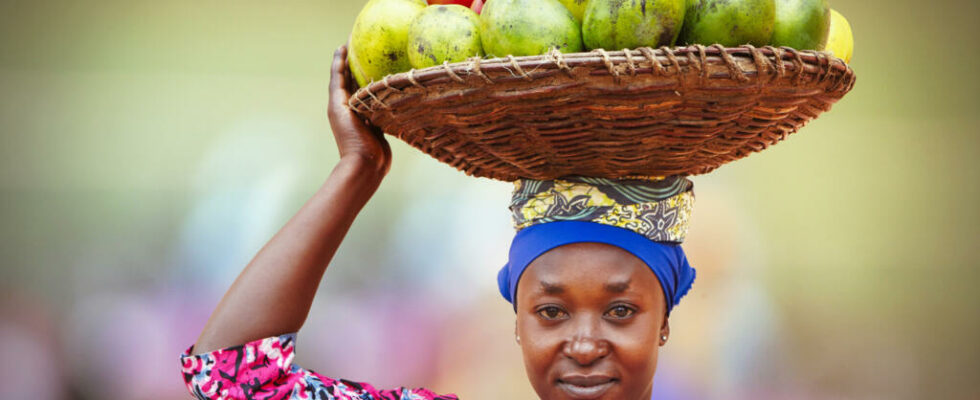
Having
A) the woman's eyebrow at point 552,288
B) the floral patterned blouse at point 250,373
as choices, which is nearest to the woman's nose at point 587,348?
the woman's eyebrow at point 552,288

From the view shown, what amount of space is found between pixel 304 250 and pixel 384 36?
422 mm

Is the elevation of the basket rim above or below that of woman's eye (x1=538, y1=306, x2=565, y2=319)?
above

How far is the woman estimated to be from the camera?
144 cm

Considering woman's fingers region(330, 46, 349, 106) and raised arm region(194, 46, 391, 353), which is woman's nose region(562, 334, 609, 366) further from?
woman's fingers region(330, 46, 349, 106)

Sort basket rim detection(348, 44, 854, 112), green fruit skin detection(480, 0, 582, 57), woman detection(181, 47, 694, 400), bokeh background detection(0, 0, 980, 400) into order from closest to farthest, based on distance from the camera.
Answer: basket rim detection(348, 44, 854, 112)
green fruit skin detection(480, 0, 582, 57)
woman detection(181, 47, 694, 400)
bokeh background detection(0, 0, 980, 400)

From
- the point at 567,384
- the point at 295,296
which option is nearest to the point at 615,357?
the point at 567,384

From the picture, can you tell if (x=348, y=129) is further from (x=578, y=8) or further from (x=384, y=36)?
(x=578, y=8)

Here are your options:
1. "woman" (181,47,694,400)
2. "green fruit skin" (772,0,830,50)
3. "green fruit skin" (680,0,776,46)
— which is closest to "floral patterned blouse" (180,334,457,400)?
"woman" (181,47,694,400)

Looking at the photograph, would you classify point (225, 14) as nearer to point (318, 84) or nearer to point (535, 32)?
point (318, 84)

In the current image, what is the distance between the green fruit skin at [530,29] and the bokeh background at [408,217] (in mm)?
2209

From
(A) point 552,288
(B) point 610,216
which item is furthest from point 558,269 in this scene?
(B) point 610,216

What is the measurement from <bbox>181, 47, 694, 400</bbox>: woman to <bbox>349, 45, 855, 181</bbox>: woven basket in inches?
6.6

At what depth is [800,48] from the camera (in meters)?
1.25

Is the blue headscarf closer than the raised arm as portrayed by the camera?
No
